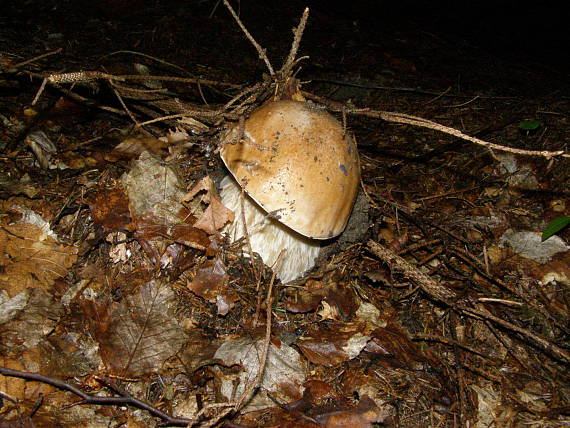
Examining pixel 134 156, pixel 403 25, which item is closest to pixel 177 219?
pixel 134 156

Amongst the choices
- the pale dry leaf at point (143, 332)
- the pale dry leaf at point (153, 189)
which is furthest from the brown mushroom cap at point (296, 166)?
the pale dry leaf at point (143, 332)

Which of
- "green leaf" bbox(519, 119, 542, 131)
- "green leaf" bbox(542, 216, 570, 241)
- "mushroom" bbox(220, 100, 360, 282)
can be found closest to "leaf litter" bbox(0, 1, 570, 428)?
"green leaf" bbox(542, 216, 570, 241)

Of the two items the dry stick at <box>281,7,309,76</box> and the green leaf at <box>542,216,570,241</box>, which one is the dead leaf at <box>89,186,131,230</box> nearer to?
the dry stick at <box>281,7,309,76</box>

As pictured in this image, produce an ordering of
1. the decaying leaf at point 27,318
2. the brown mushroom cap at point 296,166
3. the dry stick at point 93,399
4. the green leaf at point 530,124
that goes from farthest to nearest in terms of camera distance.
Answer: the green leaf at point 530,124
the brown mushroom cap at point 296,166
the decaying leaf at point 27,318
the dry stick at point 93,399

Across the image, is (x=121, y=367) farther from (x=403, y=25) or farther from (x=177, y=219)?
(x=403, y=25)

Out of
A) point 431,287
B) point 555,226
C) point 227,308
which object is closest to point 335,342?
point 227,308

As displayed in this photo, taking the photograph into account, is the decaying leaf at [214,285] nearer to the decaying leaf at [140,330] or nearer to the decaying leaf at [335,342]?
the decaying leaf at [140,330]

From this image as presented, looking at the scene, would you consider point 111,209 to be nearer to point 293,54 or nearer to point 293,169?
point 293,169
